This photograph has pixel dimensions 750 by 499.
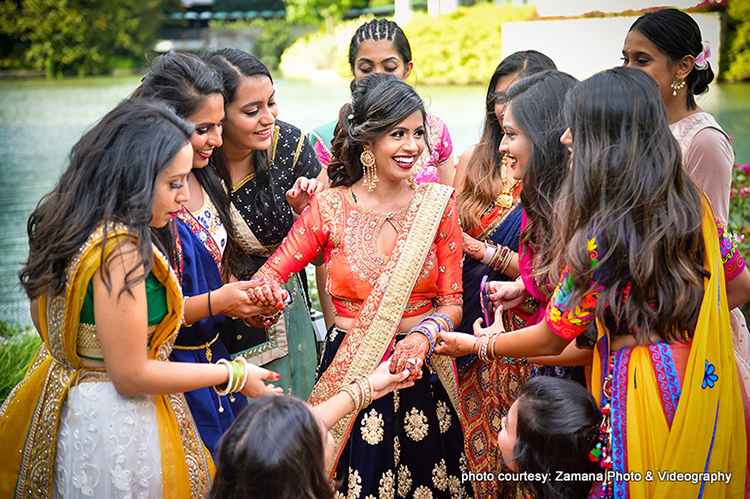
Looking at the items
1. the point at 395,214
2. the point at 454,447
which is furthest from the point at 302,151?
the point at 454,447

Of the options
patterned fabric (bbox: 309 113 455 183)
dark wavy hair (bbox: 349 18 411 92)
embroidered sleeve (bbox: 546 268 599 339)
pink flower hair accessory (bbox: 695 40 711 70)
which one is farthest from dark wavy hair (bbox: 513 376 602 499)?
dark wavy hair (bbox: 349 18 411 92)

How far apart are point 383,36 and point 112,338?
9.16ft

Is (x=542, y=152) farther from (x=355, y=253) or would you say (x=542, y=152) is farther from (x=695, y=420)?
(x=695, y=420)

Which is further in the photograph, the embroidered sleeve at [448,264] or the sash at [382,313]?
the embroidered sleeve at [448,264]

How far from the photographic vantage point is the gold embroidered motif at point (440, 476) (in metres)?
2.76

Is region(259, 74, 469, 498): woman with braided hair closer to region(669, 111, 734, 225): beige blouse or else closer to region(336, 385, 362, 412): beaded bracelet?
region(336, 385, 362, 412): beaded bracelet

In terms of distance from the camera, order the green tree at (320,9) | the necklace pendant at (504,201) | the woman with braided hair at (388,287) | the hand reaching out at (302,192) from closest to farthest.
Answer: the woman with braided hair at (388,287), the hand reaching out at (302,192), the necklace pendant at (504,201), the green tree at (320,9)

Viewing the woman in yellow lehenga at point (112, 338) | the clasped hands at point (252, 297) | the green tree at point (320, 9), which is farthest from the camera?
the green tree at point (320, 9)

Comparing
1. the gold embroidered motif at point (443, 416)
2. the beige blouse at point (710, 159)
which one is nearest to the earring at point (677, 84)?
the beige blouse at point (710, 159)

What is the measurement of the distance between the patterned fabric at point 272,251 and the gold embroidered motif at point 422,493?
1.03 meters

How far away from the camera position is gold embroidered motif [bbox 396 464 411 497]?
2719 mm

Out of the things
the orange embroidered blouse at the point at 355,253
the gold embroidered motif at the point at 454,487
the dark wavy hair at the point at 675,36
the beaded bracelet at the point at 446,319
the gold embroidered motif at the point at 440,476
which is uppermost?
the dark wavy hair at the point at 675,36

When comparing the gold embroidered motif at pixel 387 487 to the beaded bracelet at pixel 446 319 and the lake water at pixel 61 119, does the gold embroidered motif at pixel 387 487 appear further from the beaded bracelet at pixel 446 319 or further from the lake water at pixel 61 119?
the lake water at pixel 61 119

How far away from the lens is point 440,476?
276 centimetres
